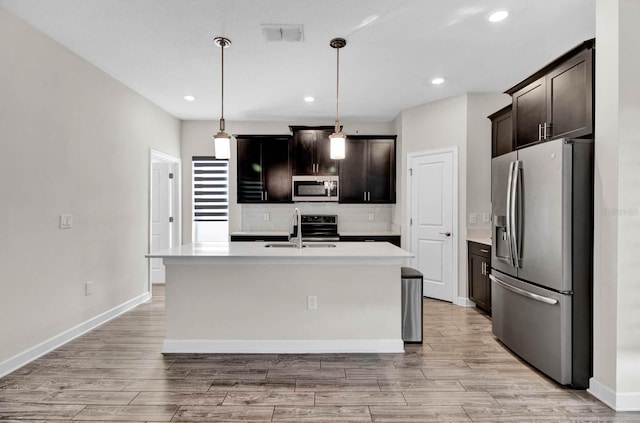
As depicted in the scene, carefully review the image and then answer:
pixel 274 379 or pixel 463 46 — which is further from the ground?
pixel 463 46

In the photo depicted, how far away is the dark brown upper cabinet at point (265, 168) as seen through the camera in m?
5.53

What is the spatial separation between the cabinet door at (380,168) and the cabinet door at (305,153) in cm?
87

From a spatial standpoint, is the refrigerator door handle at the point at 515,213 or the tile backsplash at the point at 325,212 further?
the tile backsplash at the point at 325,212

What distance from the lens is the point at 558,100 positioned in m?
2.68

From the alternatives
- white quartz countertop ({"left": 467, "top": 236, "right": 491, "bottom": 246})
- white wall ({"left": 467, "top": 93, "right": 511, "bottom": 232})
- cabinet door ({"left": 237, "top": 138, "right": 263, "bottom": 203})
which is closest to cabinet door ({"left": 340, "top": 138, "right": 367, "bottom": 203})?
cabinet door ({"left": 237, "top": 138, "right": 263, "bottom": 203})

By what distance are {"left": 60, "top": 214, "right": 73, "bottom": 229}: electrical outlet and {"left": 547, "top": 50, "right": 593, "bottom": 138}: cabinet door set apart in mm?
4175

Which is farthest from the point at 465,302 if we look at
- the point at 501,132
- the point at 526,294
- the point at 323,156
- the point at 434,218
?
the point at 323,156

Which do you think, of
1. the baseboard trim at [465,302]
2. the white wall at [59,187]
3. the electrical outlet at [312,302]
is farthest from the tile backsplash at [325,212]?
the electrical outlet at [312,302]

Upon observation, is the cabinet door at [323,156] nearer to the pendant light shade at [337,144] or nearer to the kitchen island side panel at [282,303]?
the pendant light shade at [337,144]

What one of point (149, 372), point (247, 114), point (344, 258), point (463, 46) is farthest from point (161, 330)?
point (463, 46)

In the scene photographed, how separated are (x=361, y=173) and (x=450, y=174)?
4.59 ft

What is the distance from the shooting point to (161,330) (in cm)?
362

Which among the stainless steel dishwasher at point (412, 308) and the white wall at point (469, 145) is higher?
the white wall at point (469, 145)

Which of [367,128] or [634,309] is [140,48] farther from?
[634,309]
